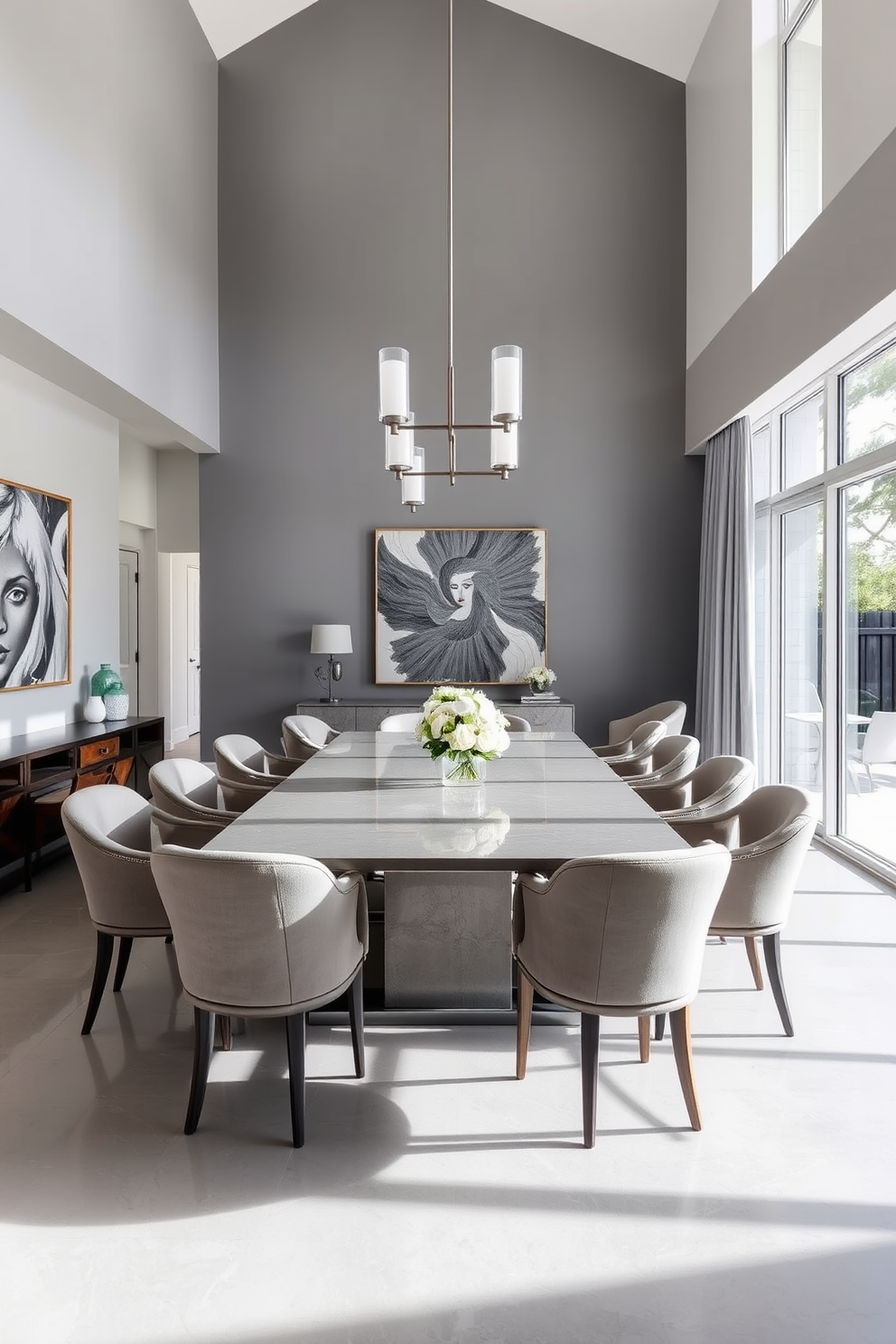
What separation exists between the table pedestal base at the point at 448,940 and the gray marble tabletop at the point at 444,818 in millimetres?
261

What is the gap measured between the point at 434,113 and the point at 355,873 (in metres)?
6.32

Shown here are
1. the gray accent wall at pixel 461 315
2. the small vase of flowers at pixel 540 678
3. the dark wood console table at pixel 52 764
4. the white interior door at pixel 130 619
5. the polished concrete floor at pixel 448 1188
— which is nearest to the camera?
the polished concrete floor at pixel 448 1188

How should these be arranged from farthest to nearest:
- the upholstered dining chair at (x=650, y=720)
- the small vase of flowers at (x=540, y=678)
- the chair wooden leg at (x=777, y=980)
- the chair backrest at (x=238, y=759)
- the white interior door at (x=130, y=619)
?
the white interior door at (x=130, y=619)
the small vase of flowers at (x=540, y=678)
the upholstered dining chair at (x=650, y=720)
the chair backrest at (x=238, y=759)
the chair wooden leg at (x=777, y=980)

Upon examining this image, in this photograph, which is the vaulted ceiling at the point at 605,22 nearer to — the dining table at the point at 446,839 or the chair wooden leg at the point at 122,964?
the dining table at the point at 446,839

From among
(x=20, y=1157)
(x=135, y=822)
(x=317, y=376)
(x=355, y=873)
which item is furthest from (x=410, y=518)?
(x=20, y=1157)

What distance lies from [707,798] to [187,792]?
6.69 feet

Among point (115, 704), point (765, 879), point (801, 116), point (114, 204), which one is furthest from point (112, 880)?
point (801, 116)

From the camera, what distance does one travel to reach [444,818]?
2.61 metres

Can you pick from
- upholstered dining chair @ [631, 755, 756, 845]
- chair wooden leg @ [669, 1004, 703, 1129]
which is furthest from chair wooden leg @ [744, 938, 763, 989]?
chair wooden leg @ [669, 1004, 703, 1129]

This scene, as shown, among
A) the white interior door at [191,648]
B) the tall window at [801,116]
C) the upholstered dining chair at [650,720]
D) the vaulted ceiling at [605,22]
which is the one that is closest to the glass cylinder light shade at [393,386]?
the upholstered dining chair at [650,720]

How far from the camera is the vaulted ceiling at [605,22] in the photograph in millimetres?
6059

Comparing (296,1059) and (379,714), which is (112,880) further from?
(379,714)

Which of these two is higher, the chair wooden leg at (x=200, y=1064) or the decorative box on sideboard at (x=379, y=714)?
the decorative box on sideboard at (x=379, y=714)

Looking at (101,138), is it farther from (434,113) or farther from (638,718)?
(638,718)
